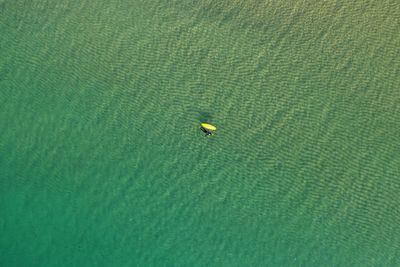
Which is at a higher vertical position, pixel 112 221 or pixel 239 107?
pixel 239 107

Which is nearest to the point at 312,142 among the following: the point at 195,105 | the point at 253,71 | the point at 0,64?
the point at 253,71

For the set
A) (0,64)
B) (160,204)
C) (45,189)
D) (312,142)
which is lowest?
(45,189)

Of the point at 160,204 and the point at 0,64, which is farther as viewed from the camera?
the point at 0,64

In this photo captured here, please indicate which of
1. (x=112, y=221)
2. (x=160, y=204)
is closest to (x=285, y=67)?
(x=160, y=204)

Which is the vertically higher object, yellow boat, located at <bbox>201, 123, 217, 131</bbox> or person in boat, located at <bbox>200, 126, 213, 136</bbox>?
yellow boat, located at <bbox>201, 123, 217, 131</bbox>

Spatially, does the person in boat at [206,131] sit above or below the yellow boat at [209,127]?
below

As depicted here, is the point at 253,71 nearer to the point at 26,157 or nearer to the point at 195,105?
the point at 195,105
